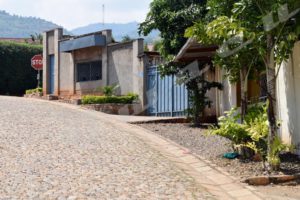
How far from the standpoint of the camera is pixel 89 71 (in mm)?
21203

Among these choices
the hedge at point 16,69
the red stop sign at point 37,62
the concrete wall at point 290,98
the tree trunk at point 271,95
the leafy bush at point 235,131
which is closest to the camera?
the tree trunk at point 271,95

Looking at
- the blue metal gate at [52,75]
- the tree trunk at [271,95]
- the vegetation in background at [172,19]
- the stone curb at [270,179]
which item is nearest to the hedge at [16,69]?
the blue metal gate at [52,75]

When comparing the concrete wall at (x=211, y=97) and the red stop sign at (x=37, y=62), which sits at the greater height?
the red stop sign at (x=37, y=62)

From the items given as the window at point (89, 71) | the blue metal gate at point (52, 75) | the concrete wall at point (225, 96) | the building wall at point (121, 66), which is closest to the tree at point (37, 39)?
the blue metal gate at point (52, 75)

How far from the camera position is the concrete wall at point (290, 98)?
8172mm

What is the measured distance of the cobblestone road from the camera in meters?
5.80

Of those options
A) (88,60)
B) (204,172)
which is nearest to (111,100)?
(88,60)

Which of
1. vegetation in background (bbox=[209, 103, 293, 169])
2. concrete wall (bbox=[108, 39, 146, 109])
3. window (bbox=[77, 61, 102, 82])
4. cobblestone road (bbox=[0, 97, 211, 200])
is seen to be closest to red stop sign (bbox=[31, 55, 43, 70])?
window (bbox=[77, 61, 102, 82])

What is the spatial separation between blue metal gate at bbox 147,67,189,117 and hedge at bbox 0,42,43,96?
1178cm

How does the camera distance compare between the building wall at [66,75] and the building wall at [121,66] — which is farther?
the building wall at [66,75]

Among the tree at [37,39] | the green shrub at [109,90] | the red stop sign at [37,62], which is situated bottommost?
the green shrub at [109,90]

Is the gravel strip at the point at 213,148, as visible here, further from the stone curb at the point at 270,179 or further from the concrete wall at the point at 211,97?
the concrete wall at the point at 211,97

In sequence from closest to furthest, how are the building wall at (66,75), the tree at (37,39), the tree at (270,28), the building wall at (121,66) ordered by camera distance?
the tree at (270,28), the building wall at (121,66), the building wall at (66,75), the tree at (37,39)

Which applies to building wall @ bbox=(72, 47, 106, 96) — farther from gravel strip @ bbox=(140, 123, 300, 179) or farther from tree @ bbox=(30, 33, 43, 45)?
tree @ bbox=(30, 33, 43, 45)
